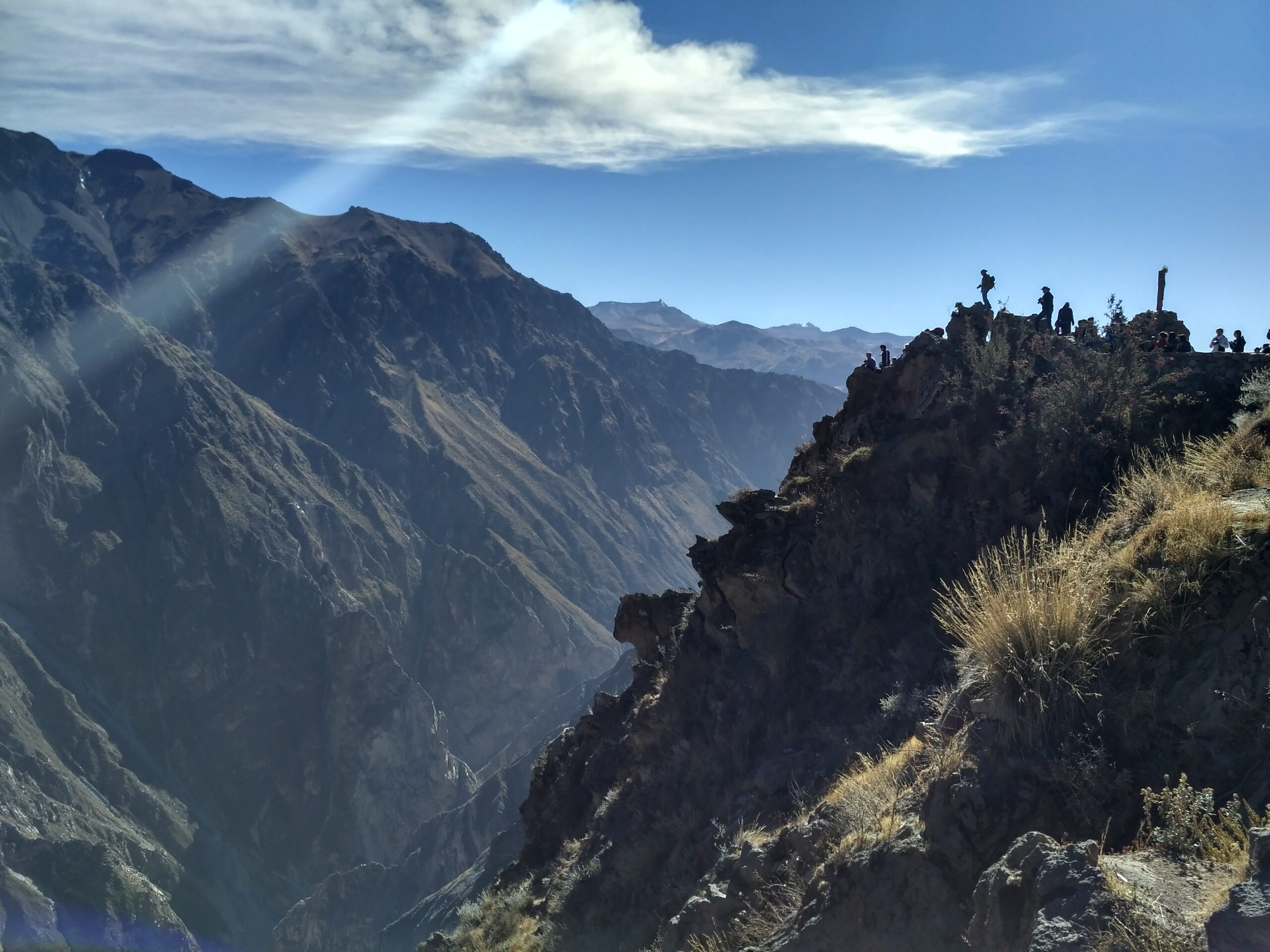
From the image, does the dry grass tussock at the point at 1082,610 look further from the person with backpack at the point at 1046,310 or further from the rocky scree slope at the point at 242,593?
the rocky scree slope at the point at 242,593

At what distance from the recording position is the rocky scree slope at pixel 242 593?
261 feet

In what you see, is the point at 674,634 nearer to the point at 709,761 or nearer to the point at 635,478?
the point at 709,761

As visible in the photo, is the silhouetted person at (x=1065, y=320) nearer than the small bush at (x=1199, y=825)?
No

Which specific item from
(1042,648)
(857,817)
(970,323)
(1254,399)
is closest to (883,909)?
(857,817)

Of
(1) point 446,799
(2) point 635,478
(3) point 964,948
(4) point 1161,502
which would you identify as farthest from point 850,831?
(2) point 635,478

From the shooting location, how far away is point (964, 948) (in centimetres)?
525

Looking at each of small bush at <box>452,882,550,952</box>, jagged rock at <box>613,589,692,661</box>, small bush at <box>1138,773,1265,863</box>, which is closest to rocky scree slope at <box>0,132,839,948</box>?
jagged rock at <box>613,589,692,661</box>

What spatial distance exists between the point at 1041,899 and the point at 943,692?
14.2ft

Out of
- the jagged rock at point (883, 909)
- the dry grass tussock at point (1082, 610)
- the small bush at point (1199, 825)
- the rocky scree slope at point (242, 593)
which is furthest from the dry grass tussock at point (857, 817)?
the rocky scree slope at point (242, 593)

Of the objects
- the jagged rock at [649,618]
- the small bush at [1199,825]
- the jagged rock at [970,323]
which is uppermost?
the jagged rock at [970,323]

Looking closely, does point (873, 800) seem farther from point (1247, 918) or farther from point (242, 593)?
point (242, 593)

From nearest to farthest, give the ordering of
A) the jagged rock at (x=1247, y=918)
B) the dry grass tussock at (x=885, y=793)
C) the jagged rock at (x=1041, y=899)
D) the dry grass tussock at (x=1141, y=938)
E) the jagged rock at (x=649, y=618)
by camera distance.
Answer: the jagged rock at (x=1247, y=918) < the dry grass tussock at (x=1141, y=938) < the jagged rock at (x=1041, y=899) < the dry grass tussock at (x=885, y=793) < the jagged rock at (x=649, y=618)

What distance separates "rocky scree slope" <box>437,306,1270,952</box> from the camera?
5.43 metres

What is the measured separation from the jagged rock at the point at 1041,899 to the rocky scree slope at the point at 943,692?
0.05 ft
